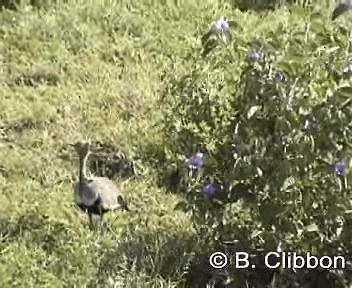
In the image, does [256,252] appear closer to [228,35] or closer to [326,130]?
[326,130]

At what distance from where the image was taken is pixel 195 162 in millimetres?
3512

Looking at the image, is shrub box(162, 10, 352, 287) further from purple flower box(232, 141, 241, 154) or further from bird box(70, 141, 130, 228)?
bird box(70, 141, 130, 228)

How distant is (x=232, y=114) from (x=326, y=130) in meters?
0.45

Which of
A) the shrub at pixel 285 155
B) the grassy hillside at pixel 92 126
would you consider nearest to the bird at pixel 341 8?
the shrub at pixel 285 155

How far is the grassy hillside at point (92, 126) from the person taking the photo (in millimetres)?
3748

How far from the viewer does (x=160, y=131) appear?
4.82 meters

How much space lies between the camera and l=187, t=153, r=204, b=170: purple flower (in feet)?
11.5

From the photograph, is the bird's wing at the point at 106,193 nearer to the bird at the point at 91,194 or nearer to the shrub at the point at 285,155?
the bird at the point at 91,194
